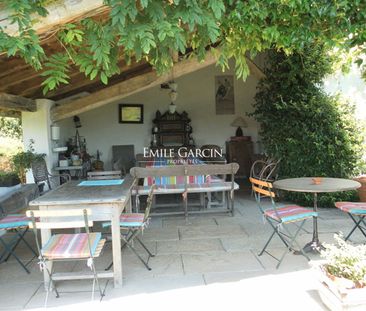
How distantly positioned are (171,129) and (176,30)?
658 centimetres

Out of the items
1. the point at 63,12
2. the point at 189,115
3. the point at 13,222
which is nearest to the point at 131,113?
the point at 189,115

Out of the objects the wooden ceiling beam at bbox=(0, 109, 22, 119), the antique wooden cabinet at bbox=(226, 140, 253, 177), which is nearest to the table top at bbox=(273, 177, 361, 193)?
the antique wooden cabinet at bbox=(226, 140, 253, 177)

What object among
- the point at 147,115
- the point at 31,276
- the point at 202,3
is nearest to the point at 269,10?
the point at 202,3

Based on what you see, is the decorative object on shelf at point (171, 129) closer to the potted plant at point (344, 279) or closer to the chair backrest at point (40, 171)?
the chair backrest at point (40, 171)

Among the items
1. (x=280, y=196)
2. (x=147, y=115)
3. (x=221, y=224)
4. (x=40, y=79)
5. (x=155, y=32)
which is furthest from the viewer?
(x=147, y=115)

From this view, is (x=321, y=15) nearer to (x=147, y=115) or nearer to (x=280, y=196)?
(x=280, y=196)

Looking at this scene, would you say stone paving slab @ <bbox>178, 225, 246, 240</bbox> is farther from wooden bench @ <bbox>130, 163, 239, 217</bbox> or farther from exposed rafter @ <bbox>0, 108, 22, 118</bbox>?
exposed rafter @ <bbox>0, 108, 22, 118</bbox>

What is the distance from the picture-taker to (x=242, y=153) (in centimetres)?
867

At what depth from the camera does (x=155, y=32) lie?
231cm

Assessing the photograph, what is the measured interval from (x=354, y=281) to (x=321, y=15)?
77.9 inches

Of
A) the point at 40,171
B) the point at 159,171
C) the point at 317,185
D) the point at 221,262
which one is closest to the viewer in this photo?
the point at 221,262

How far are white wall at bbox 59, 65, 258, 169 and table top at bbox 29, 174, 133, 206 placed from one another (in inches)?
211

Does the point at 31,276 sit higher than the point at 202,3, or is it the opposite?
the point at 202,3

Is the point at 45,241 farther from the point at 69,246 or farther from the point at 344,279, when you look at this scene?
the point at 344,279
